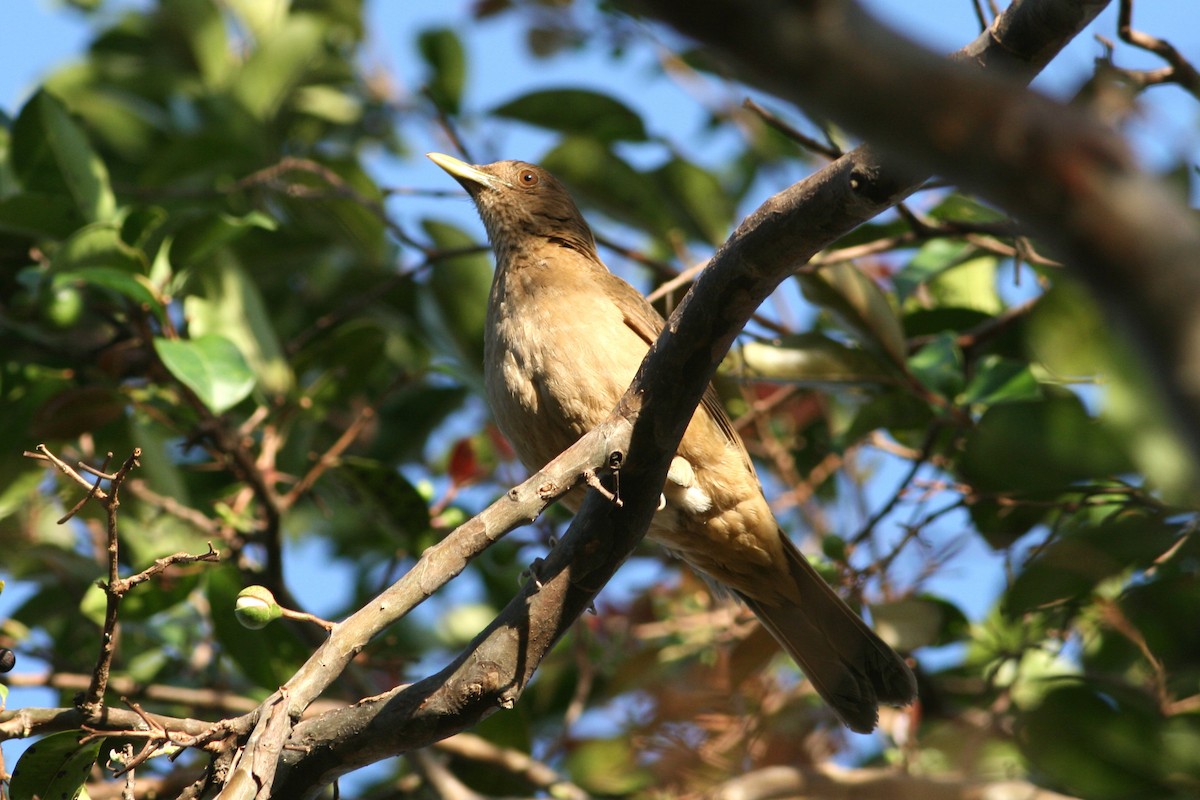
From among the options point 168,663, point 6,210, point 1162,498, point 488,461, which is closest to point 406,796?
point 168,663

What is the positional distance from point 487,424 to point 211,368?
6.47 feet

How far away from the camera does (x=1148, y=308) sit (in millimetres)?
813

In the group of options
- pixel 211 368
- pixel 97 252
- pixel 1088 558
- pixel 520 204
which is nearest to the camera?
pixel 1088 558

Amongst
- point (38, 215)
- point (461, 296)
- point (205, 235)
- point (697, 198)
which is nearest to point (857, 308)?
point (697, 198)

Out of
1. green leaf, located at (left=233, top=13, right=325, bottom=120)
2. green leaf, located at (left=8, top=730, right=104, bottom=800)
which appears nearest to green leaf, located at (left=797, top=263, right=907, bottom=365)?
green leaf, located at (left=233, top=13, right=325, bottom=120)

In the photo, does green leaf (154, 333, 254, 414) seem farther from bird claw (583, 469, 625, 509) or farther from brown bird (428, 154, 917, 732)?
bird claw (583, 469, 625, 509)

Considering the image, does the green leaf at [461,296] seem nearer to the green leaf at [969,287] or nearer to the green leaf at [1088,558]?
the green leaf at [969,287]

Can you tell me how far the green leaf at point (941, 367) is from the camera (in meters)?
4.12

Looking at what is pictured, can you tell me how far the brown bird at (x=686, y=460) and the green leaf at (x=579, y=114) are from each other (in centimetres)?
112

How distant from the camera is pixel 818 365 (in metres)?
4.32

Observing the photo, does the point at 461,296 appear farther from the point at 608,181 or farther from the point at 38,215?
the point at 38,215

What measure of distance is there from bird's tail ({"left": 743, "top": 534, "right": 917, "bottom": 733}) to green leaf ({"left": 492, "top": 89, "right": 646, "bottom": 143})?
205 cm

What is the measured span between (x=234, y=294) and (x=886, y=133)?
4236 mm

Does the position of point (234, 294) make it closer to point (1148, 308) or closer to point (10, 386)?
point (10, 386)
